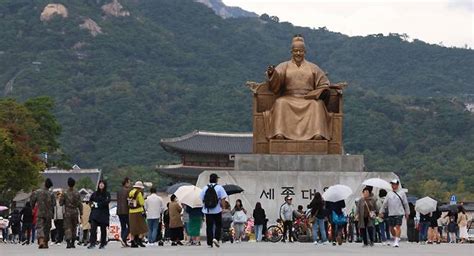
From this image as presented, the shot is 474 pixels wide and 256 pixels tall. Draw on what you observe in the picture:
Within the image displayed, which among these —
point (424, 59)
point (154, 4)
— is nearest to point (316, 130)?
point (424, 59)

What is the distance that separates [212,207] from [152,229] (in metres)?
2.29

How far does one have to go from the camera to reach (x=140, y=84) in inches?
4139

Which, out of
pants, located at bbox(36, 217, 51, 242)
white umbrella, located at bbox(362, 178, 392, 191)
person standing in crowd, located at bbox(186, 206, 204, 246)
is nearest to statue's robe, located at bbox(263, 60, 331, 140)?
white umbrella, located at bbox(362, 178, 392, 191)

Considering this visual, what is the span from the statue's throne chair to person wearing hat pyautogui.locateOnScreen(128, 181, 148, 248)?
6.01 metres

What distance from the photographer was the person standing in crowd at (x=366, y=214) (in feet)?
62.2

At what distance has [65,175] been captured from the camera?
69.5 meters

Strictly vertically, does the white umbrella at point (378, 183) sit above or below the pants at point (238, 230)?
above

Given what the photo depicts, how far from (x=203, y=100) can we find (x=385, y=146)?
20959 millimetres

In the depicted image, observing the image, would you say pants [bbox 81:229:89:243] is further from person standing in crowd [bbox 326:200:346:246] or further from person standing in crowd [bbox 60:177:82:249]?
person standing in crowd [bbox 326:200:346:246]

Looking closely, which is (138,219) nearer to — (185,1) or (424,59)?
(424,59)

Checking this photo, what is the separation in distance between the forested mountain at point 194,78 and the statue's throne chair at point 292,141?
44.7m

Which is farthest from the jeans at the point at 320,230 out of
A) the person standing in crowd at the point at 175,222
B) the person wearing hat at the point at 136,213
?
the person wearing hat at the point at 136,213

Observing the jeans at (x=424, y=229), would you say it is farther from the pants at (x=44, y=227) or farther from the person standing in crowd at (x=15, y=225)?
the person standing in crowd at (x=15, y=225)

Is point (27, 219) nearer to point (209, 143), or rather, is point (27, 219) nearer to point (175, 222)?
point (175, 222)
